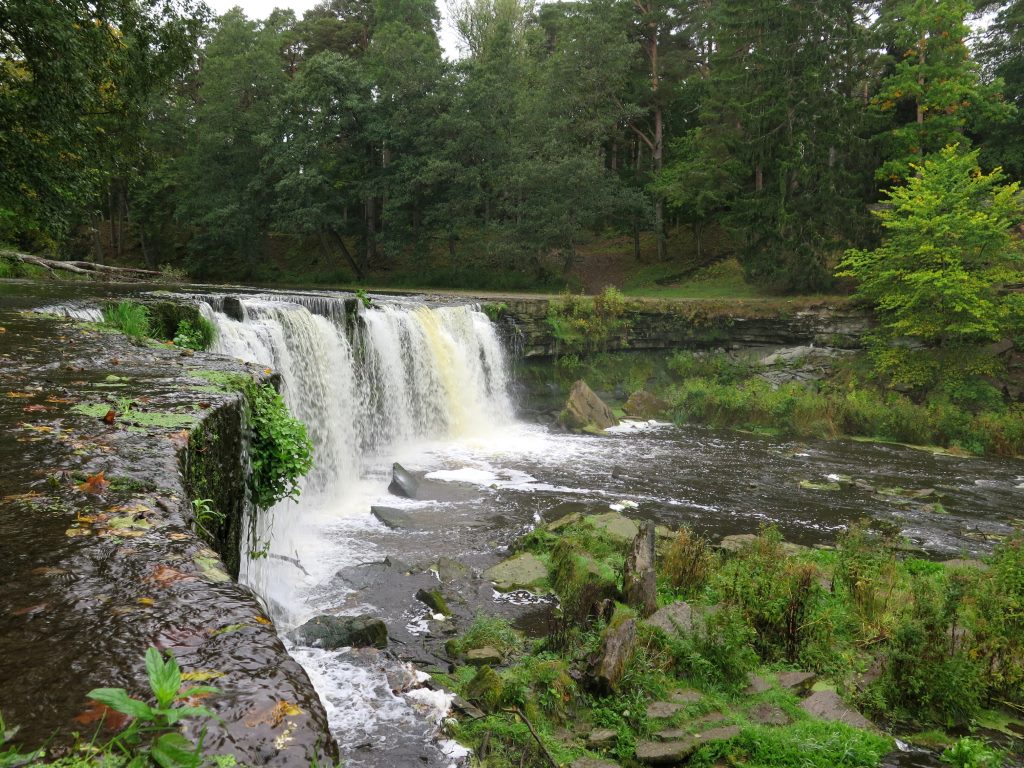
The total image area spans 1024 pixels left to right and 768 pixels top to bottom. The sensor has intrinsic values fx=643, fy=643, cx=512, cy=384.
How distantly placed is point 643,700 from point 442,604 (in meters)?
2.65

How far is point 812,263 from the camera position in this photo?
2088cm

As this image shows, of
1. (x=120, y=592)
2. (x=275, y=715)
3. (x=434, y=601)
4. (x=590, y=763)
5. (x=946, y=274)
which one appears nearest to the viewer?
(x=275, y=715)

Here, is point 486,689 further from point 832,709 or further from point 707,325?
point 707,325

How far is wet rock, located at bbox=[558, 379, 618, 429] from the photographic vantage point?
16891 millimetres

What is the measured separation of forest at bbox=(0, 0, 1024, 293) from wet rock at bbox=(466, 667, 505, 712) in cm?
1132

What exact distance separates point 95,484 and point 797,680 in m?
5.24

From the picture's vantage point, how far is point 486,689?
5.07m

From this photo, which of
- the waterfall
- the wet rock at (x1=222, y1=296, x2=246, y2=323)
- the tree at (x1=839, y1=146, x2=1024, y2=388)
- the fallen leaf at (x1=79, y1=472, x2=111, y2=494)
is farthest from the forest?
the fallen leaf at (x1=79, y1=472, x2=111, y2=494)

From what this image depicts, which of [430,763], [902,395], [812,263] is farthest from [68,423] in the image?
[812,263]

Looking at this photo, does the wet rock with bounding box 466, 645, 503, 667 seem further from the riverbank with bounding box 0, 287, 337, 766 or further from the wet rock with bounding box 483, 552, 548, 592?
the riverbank with bounding box 0, 287, 337, 766

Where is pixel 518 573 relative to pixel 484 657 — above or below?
below

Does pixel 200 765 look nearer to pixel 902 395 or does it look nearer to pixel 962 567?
pixel 962 567

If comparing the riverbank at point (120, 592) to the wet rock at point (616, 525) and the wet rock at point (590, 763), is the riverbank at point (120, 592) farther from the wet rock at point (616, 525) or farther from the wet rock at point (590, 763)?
the wet rock at point (616, 525)

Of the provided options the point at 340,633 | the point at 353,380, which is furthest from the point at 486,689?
the point at 353,380
